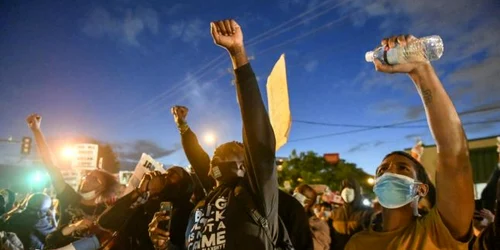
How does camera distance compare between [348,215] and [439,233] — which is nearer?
[439,233]

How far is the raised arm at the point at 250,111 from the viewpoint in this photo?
2441mm

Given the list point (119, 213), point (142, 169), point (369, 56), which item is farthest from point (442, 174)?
point (142, 169)

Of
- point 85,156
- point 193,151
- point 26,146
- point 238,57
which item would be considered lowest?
point 193,151

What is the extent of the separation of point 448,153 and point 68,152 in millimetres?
19707

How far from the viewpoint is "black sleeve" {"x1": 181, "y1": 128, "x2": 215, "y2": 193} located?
4344 mm

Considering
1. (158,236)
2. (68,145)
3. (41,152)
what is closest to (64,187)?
(41,152)

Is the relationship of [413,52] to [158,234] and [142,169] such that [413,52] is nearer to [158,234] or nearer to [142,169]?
[158,234]

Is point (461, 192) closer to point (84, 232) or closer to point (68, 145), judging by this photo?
point (84, 232)

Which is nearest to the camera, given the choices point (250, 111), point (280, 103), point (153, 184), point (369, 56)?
point (369, 56)

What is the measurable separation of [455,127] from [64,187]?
18.0 ft

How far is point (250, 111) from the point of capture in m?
2.44

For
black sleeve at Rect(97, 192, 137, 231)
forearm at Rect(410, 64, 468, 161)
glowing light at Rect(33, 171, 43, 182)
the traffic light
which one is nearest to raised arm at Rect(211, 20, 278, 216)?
forearm at Rect(410, 64, 468, 161)

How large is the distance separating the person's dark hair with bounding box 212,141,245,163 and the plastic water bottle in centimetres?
140

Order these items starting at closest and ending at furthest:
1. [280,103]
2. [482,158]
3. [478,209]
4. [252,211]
Answer: [252,211], [280,103], [478,209], [482,158]
